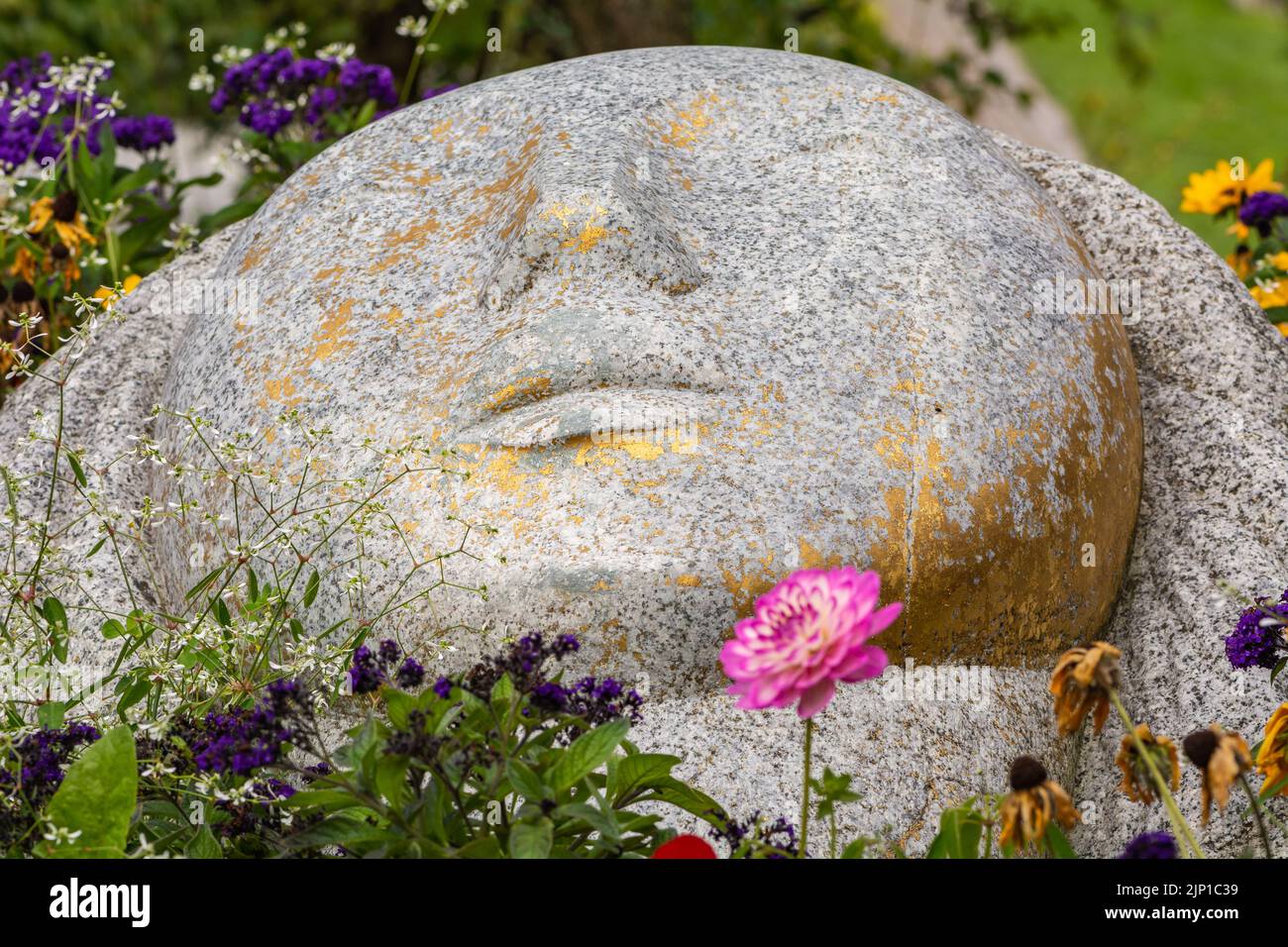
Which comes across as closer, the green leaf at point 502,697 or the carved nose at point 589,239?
the green leaf at point 502,697

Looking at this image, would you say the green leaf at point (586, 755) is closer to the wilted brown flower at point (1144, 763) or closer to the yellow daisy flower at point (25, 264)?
the wilted brown flower at point (1144, 763)

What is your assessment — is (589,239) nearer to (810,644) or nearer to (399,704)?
(399,704)

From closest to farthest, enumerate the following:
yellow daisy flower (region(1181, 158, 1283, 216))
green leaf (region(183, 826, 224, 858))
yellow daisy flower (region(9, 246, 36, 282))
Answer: green leaf (region(183, 826, 224, 858))
yellow daisy flower (region(9, 246, 36, 282))
yellow daisy flower (region(1181, 158, 1283, 216))

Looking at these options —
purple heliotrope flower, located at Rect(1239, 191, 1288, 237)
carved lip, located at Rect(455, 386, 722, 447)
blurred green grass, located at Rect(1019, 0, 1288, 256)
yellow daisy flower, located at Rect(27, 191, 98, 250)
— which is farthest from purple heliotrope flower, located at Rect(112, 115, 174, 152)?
blurred green grass, located at Rect(1019, 0, 1288, 256)

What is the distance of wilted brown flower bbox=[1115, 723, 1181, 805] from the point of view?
5.50 ft

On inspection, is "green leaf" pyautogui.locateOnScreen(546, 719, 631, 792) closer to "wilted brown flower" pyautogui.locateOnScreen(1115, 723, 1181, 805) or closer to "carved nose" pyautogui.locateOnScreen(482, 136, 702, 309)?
"wilted brown flower" pyautogui.locateOnScreen(1115, 723, 1181, 805)

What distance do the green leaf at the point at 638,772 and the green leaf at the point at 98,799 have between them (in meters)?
0.57

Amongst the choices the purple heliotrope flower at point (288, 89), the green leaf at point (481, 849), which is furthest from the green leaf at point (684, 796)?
the purple heliotrope flower at point (288, 89)

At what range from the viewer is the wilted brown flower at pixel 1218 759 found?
1.55 meters

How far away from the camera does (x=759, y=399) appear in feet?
8.38

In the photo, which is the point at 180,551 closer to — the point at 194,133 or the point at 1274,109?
the point at 194,133
